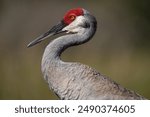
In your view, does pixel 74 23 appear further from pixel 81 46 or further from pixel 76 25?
pixel 81 46

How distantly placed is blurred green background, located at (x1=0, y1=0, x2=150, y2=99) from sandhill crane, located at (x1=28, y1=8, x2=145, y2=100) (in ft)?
7.88

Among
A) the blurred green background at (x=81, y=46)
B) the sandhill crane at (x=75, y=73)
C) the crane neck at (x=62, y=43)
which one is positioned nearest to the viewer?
the sandhill crane at (x=75, y=73)

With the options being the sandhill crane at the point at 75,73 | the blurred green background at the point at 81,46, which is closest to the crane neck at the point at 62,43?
the sandhill crane at the point at 75,73

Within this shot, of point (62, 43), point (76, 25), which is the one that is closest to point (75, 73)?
point (62, 43)

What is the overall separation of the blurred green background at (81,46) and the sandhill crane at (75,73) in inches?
94.6

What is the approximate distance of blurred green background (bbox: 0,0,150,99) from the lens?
10547 millimetres

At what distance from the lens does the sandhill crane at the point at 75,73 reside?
746 cm

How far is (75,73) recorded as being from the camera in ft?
24.7

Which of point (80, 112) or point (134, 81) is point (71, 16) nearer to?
point (80, 112)

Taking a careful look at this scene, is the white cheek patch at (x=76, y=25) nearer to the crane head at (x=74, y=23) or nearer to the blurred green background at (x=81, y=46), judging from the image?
the crane head at (x=74, y=23)

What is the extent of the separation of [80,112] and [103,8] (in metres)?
5.54

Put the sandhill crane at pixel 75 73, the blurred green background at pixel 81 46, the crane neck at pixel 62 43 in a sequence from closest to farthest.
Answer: the sandhill crane at pixel 75 73 → the crane neck at pixel 62 43 → the blurred green background at pixel 81 46

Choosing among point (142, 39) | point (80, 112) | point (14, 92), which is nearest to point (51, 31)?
point (80, 112)

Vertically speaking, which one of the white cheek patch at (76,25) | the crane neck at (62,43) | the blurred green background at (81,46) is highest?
the white cheek patch at (76,25)
